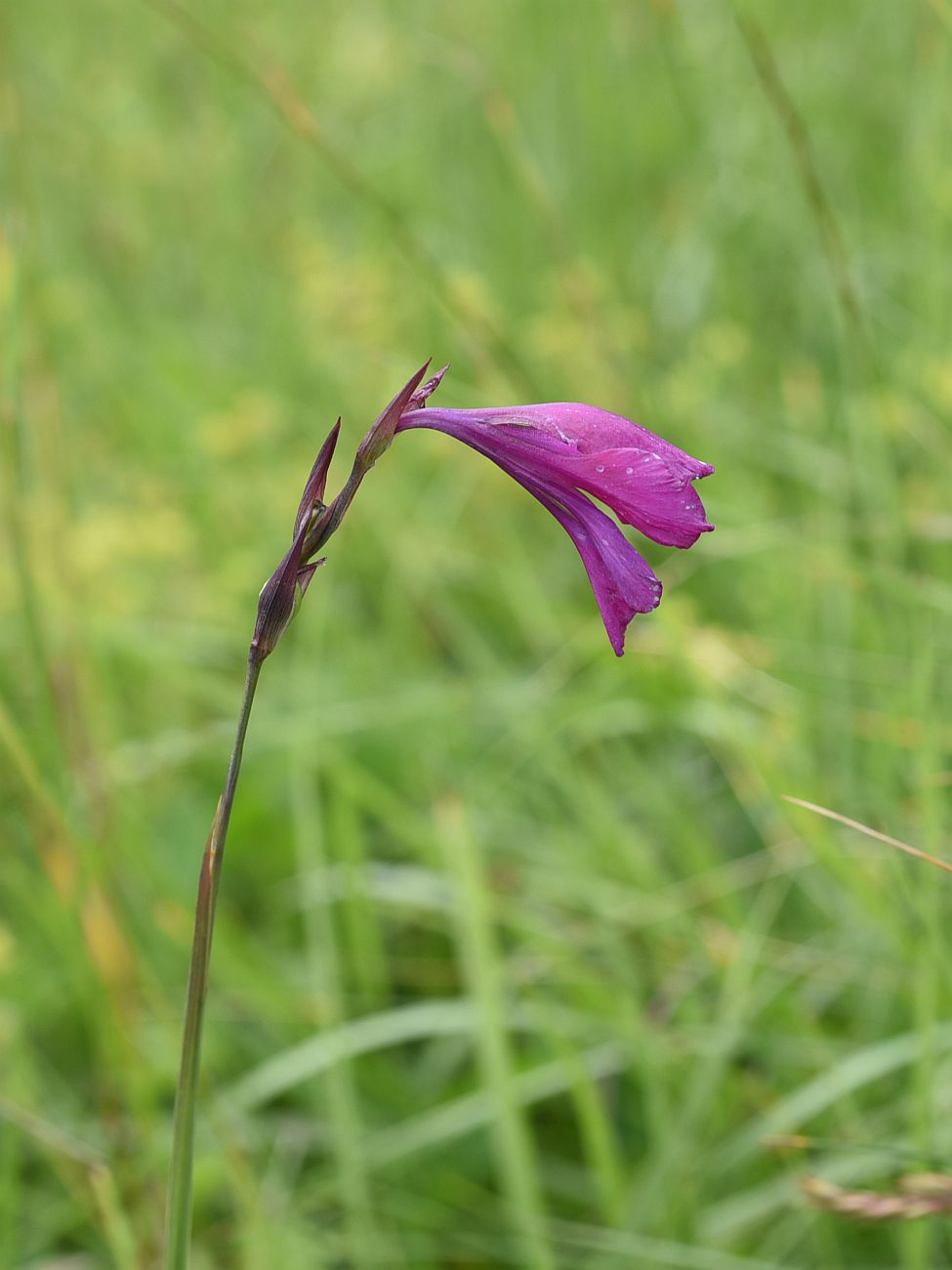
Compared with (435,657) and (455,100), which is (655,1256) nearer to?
(435,657)

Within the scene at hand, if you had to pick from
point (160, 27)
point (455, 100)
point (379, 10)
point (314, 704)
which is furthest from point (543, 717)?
point (160, 27)

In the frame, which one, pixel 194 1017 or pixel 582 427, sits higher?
pixel 582 427

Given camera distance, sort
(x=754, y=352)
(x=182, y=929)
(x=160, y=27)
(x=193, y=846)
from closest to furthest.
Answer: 1. (x=182, y=929)
2. (x=193, y=846)
3. (x=754, y=352)
4. (x=160, y=27)

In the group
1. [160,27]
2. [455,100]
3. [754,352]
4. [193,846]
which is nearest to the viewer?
[193,846]

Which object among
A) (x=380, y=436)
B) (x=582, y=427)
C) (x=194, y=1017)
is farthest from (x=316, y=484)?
(x=194, y=1017)

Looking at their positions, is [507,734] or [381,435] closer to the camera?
[381,435]

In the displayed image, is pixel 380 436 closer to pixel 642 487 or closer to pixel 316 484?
pixel 316 484
